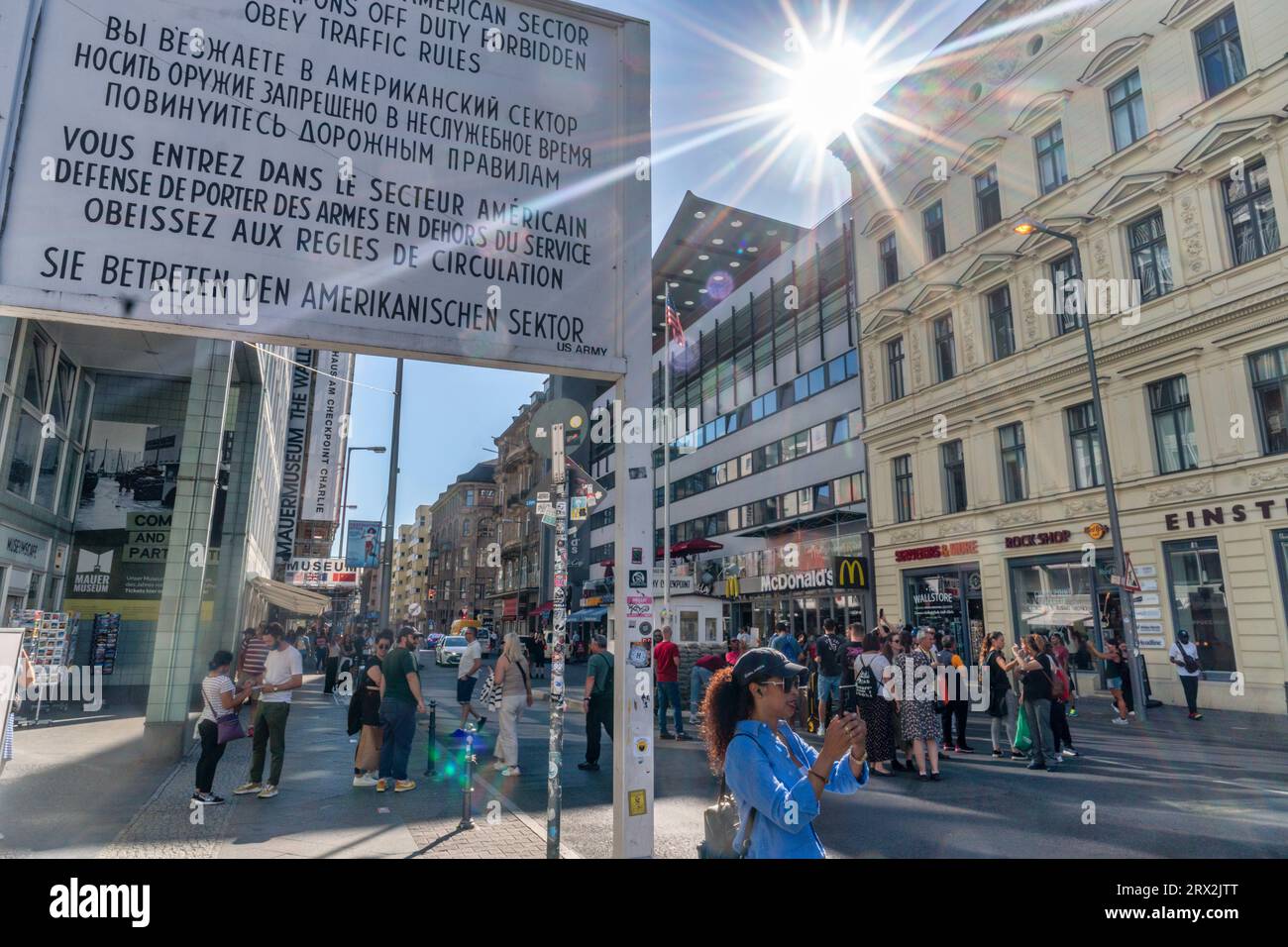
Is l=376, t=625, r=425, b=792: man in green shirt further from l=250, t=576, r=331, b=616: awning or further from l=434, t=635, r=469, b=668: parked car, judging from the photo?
l=434, t=635, r=469, b=668: parked car

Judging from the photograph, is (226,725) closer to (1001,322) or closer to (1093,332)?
(1093,332)

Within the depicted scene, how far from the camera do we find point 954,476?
2686 centimetres

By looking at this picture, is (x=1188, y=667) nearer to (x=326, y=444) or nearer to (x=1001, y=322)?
(x=1001, y=322)

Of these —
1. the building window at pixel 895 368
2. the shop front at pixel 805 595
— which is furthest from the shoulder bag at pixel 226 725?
the building window at pixel 895 368

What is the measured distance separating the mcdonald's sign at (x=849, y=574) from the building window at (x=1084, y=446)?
28.3 ft

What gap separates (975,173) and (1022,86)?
2.91m

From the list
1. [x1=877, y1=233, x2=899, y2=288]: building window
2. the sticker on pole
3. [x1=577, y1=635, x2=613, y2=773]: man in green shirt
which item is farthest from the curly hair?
[x1=877, y1=233, x2=899, y2=288]: building window

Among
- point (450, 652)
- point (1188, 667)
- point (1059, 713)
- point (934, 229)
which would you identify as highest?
point (934, 229)

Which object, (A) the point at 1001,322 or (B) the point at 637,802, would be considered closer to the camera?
(B) the point at 637,802

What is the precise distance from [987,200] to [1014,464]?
9.42 metres

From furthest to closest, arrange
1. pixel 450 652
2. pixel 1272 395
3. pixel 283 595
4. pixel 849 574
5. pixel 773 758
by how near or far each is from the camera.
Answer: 1. pixel 450 652
2. pixel 283 595
3. pixel 849 574
4. pixel 1272 395
5. pixel 773 758

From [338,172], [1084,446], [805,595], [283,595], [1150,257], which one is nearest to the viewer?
[338,172]

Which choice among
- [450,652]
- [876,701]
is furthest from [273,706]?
[450,652]

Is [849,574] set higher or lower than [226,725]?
higher
